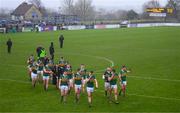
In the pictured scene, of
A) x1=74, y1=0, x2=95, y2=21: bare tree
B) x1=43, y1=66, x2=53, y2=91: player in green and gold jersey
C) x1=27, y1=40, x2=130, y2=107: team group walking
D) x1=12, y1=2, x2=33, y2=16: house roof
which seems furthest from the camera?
x1=74, y1=0, x2=95, y2=21: bare tree

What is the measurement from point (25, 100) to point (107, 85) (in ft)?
17.3

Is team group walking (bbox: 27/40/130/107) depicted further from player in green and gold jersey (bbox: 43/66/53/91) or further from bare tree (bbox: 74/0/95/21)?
bare tree (bbox: 74/0/95/21)

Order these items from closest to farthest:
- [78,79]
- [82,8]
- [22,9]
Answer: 1. [78,79]
2. [22,9]
3. [82,8]

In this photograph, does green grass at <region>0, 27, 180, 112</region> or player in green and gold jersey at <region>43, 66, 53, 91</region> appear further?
player in green and gold jersey at <region>43, 66, 53, 91</region>

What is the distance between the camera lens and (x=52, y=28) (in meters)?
93.7

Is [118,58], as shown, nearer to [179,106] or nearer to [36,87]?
[36,87]

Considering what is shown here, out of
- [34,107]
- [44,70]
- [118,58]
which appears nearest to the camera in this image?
[34,107]

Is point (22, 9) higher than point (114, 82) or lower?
higher

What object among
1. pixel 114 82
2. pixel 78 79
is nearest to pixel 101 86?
pixel 114 82

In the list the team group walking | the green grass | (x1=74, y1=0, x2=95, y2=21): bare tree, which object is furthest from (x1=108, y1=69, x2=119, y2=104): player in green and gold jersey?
(x1=74, y1=0, x2=95, y2=21): bare tree

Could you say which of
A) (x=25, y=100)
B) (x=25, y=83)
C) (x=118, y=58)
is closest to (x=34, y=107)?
(x=25, y=100)

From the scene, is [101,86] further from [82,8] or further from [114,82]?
[82,8]

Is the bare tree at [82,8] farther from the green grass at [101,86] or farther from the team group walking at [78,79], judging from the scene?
the team group walking at [78,79]

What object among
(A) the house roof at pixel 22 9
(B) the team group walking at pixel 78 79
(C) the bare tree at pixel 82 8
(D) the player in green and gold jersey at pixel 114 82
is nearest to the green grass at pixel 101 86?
(B) the team group walking at pixel 78 79
